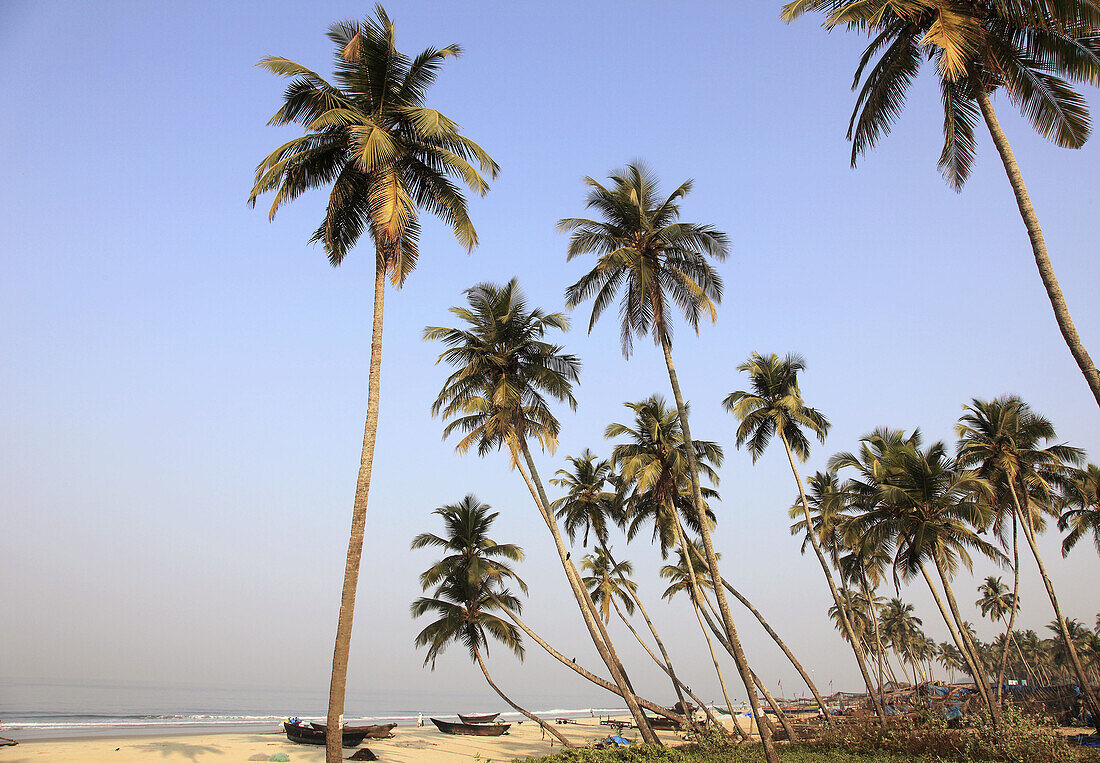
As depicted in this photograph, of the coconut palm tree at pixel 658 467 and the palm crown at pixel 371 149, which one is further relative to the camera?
the coconut palm tree at pixel 658 467

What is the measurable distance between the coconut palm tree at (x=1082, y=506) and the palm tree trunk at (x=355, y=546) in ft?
109

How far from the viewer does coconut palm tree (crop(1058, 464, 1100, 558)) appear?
33156 mm

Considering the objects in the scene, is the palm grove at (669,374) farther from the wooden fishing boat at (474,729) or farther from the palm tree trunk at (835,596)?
the wooden fishing boat at (474,729)

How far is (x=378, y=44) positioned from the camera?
50.9 feet

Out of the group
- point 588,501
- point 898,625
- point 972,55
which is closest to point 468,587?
point 588,501

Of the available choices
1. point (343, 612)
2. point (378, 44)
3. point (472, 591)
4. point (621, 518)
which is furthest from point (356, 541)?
point (621, 518)

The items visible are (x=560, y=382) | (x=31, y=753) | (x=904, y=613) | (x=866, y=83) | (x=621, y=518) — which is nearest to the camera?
(x=866, y=83)

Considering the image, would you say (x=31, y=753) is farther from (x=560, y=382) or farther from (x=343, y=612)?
(x=560, y=382)

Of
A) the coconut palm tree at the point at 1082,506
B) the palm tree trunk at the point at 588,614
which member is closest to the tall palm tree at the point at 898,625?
the coconut palm tree at the point at 1082,506

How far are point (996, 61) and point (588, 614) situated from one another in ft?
66.0

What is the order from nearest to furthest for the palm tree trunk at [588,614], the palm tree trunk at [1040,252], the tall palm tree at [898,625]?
the palm tree trunk at [1040,252] → the palm tree trunk at [588,614] → the tall palm tree at [898,625]

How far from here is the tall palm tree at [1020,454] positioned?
29797mm

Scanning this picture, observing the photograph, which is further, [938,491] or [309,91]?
[938,491]

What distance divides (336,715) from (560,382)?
14.6 metres
